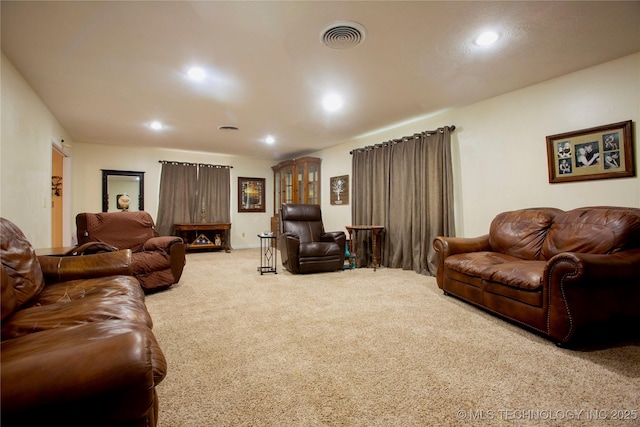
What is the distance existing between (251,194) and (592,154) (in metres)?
6.38

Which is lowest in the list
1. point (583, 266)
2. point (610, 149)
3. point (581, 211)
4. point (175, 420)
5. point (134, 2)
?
point (175, 420)

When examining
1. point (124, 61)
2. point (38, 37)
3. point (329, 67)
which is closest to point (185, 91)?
point (124, 61)

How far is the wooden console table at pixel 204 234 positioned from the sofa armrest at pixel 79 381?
591 cm

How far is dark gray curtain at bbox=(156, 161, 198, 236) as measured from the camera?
6.29m

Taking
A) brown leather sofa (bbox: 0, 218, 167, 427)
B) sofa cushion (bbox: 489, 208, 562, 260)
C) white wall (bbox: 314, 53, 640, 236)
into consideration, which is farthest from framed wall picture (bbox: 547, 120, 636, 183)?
brown leather sofa (bbox: 0, 218, 167, 427)

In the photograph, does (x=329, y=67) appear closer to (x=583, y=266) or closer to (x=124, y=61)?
(x=124, y=61)

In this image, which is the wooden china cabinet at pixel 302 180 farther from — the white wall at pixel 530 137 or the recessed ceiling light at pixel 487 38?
the recessed ceiling light at pixel 487 38

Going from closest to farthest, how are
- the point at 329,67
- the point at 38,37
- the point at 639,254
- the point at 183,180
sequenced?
1. the point at 639,254
2. the point at 38,37
3. the point at 329,67
4. the point at 183,180

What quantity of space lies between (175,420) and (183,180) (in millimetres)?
6015

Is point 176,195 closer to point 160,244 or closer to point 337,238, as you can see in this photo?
point 160,244

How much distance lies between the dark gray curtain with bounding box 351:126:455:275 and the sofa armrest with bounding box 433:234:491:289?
→ 25.8 inches

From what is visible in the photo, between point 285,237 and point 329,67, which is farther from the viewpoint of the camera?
point 285,237

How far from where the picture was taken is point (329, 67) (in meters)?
2.71

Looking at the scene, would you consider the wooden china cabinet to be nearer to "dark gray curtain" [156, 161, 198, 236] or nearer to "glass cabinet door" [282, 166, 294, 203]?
"glass cabinet door" [282, 166, 294, 203]
